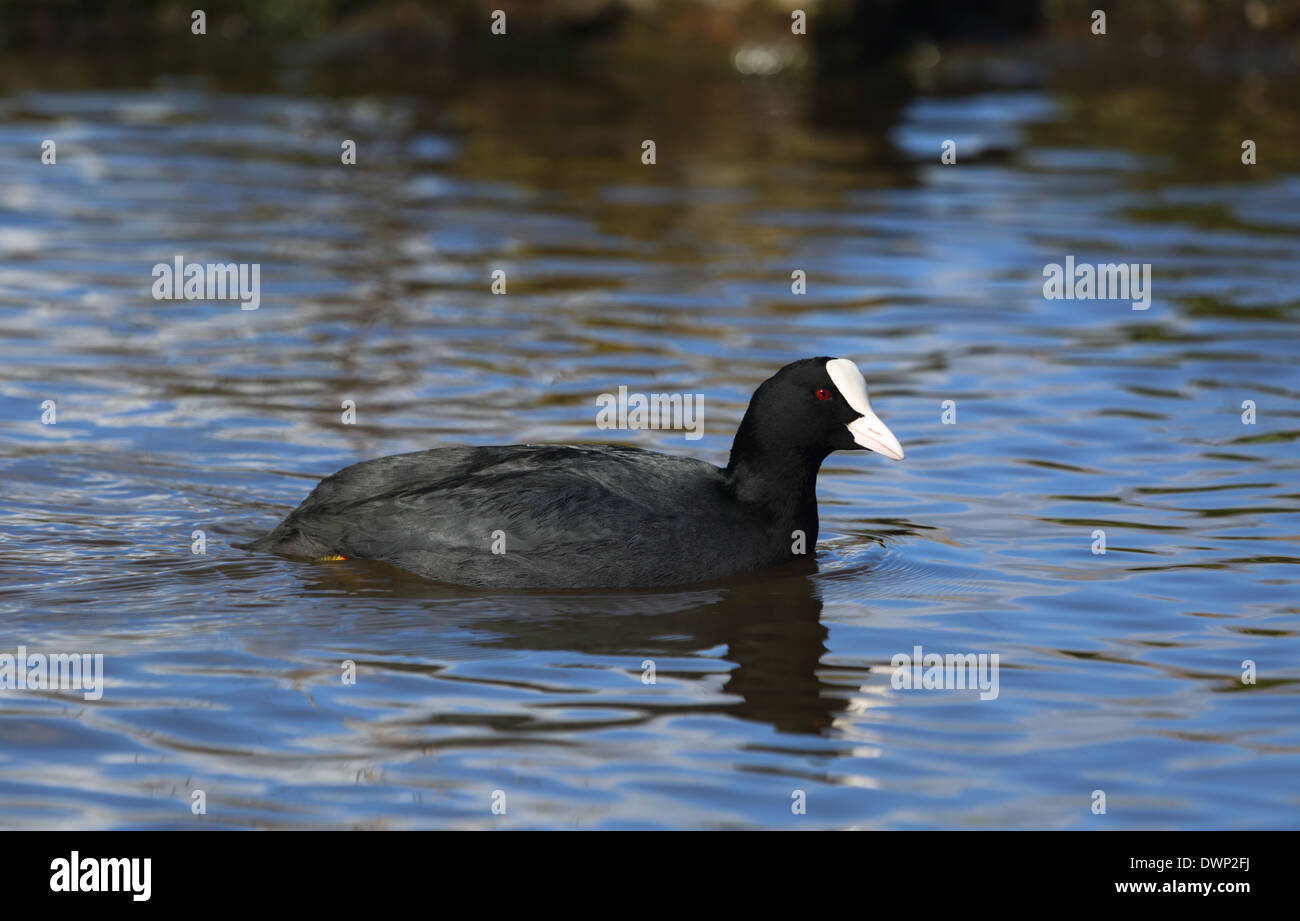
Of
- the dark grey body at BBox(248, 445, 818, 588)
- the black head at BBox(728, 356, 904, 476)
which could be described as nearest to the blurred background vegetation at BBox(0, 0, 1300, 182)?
the black head at BBox(728, 356, 904, 476)

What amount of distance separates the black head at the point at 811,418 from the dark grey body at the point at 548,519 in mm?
170

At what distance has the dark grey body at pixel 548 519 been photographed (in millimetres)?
9094

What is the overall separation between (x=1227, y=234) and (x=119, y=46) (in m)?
16.3

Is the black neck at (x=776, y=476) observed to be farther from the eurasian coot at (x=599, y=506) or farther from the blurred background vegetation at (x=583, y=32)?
the blurred background vegetation at (x=583, y=32)

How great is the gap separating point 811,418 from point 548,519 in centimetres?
136

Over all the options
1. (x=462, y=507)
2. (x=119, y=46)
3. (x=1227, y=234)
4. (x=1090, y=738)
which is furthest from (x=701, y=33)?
(x=1090, y=738)

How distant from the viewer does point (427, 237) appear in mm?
17969

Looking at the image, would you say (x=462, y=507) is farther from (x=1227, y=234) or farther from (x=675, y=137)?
(x=675, y=137)

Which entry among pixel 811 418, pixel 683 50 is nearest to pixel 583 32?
pixel 683 50

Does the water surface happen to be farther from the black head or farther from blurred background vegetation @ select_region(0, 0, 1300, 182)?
blurred background vegetation @ select_region(0, 0, 1300, 182)

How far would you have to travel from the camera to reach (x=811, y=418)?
31.2ft

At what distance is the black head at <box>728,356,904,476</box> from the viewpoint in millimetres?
9438

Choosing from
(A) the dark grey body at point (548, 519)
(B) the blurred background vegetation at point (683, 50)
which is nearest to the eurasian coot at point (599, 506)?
(A) the dark grey body at point (548, 519)
